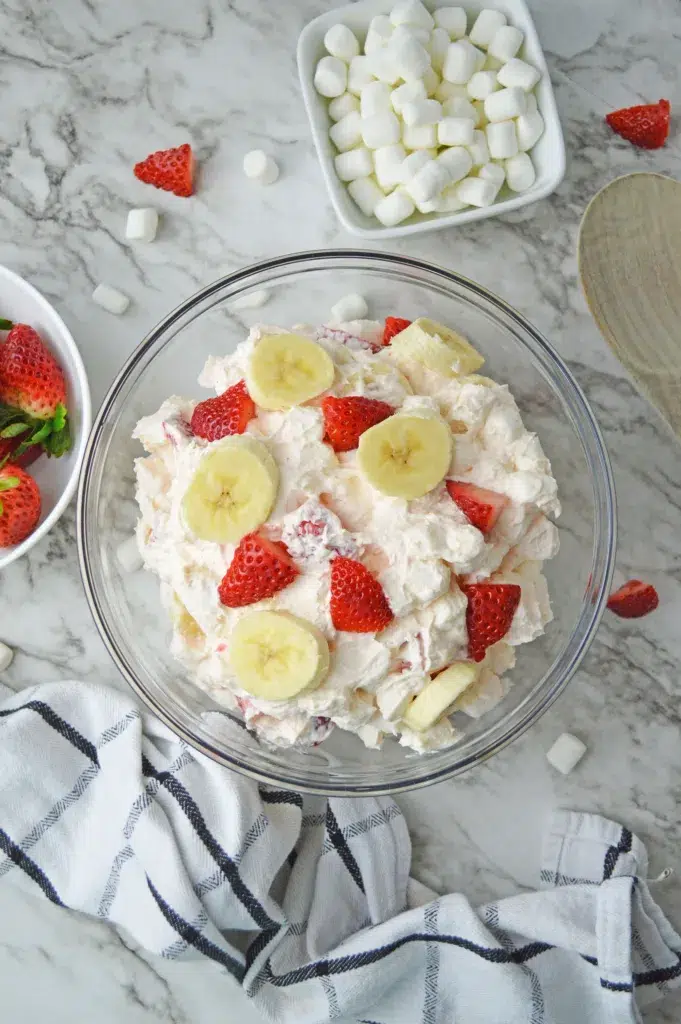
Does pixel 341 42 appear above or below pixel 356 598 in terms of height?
above

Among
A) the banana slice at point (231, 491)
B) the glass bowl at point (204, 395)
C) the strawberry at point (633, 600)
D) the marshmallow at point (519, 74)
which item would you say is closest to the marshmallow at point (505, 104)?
the marshmallow at point (519, 74)

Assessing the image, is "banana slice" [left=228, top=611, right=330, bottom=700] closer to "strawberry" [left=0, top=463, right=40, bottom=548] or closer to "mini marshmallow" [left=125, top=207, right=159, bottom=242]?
"strawberry" [left=0, top=463, right=40, bottom=548]

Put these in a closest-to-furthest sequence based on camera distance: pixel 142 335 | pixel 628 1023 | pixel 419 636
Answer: pixel 419 636 → pixel 628 1023 → pixel 142 335

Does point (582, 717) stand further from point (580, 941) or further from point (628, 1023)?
point (628, 1023)

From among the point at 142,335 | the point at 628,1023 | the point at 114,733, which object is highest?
the point at 142,335

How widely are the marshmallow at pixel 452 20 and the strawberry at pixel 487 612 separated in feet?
4.88

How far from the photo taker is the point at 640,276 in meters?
2.31

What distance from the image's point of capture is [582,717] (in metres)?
2.50

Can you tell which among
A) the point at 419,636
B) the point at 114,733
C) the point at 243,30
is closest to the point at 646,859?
the point at 419,636

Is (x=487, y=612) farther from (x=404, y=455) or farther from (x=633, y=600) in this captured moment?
(x=633, y=600)

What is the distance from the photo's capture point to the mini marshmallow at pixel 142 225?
2.43 m

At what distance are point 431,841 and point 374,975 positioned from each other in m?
0.36

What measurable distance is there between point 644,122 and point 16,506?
6.23 ft

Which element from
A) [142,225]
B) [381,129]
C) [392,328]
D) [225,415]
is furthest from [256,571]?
[381,129]
